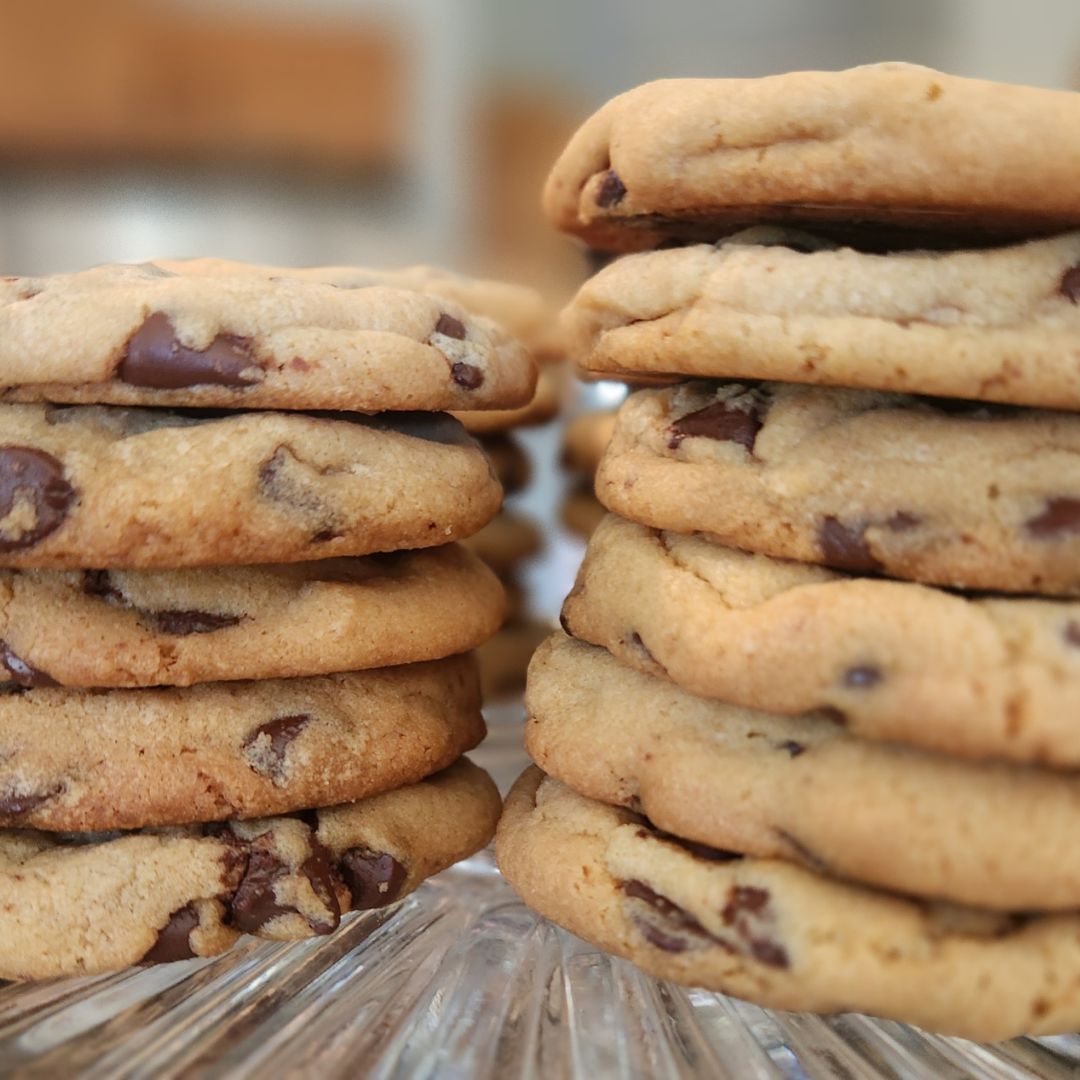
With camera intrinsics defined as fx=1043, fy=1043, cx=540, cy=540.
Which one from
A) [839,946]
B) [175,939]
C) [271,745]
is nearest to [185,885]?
[175,939]

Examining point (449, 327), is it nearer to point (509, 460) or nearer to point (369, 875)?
point (369, 875)

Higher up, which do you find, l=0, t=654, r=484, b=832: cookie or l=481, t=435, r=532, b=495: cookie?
l=481, t=435, r=532, b=495: cookie

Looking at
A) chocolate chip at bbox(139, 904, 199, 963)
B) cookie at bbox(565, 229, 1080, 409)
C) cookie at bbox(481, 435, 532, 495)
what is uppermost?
cookie at bbox(565, 229, 1080, 409)

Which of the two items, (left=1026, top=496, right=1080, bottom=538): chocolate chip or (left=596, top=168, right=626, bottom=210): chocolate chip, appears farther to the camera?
(left=596, top=168, right=626, bottom=210): chocolate chip

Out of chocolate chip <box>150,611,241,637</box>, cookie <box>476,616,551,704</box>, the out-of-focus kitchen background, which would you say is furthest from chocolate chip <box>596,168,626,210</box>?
the out-of-focus kitchen background

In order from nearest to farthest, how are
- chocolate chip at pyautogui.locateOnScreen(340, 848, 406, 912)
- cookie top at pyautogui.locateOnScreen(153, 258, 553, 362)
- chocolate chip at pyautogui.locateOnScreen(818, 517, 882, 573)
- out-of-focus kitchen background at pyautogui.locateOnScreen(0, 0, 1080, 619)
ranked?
chocolate chip at pyautogui.locateOnScreen(818, 517, 882, 573), chocolate chip at pyautogui.locateOnScreen(340, 848, 406, 912), cookie top at pyautogui.locateOnScreen(153, 258, 553, 362), out-of-focus kitchen background at pyautogui.locateOnScreen(0, 0, 1080, 619)

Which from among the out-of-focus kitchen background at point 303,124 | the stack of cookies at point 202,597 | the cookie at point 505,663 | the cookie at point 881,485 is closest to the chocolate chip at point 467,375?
the stack of cookies at point 202,597

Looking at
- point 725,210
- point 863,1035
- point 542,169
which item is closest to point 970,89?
point 725,210

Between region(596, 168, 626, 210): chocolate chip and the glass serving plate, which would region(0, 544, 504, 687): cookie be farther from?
region(596, 168, 626, 210): chocolate chip
